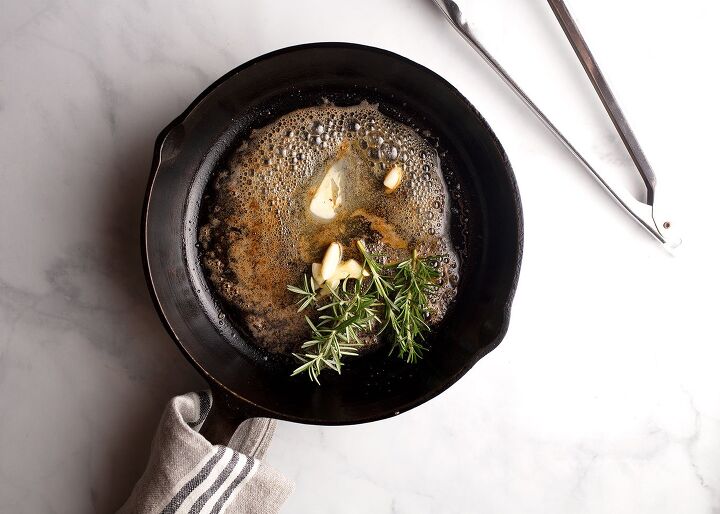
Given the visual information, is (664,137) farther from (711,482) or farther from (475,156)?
(711,482)

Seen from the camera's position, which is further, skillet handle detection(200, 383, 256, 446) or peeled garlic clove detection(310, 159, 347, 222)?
→ peeled garlic clove detection(310, 159, 347, 222)

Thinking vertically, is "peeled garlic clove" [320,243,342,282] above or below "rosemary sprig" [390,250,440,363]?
above

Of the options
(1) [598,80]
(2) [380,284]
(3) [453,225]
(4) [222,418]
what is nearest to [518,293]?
(3) [453,225]

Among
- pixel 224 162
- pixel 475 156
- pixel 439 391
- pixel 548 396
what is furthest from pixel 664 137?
pixel 224 162

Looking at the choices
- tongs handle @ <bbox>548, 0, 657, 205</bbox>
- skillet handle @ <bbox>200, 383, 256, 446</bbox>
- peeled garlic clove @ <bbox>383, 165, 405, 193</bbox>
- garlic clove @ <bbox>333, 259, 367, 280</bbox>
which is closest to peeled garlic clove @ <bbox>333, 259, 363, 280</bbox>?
garlic clove @ <bbox>333, 259, 367, 280</bbox>

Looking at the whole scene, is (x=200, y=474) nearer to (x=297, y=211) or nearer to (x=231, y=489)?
(x=231, y=489)

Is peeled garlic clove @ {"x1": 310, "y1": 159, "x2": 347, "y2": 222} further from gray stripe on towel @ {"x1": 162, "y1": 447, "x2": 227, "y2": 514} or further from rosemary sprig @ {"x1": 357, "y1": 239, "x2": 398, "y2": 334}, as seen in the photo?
gray stripe on towel @ {"x1": 162, "y1": 447, "x2": 227, "y2": 514}

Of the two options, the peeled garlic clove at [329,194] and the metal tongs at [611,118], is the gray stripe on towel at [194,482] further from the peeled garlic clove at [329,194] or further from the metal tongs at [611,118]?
the metal tongs at [611,118]
